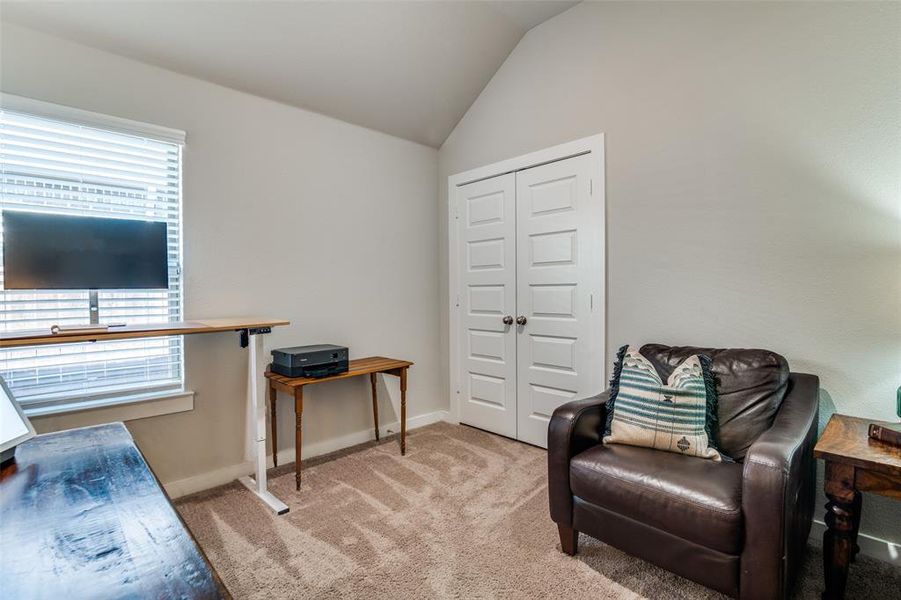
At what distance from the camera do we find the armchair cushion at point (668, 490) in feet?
4.80

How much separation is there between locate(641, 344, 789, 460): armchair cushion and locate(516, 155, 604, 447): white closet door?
83 centimetres

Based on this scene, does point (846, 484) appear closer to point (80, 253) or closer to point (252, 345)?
point (252, 345)

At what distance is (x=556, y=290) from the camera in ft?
10.1

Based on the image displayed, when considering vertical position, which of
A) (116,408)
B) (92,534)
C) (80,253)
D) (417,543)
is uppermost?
(80,253)

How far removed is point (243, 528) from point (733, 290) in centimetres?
281

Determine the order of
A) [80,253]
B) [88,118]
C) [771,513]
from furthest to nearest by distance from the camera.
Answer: [88,118]
[80,253]
[771,513]

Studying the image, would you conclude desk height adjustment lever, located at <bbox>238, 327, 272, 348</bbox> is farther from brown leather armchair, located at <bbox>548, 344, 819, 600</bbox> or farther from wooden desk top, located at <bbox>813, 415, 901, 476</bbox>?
wooden desk top, located at <bbox>813, 415, 901, 476</bbox>

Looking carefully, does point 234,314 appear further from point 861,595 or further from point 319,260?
point 861,595

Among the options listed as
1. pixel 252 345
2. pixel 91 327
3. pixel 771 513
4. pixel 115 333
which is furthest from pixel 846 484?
pixel 91 327

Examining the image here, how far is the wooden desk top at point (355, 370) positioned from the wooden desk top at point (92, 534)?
131 centimetres

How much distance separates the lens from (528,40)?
3205 millimetres

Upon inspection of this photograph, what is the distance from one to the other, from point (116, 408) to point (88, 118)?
1.51 m

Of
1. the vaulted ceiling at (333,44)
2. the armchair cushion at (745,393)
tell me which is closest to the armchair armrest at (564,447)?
the armchair cushion at (745,393)

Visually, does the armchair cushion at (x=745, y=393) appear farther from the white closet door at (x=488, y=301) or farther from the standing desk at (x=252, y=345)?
the standing desk at (x=252, y=345)
